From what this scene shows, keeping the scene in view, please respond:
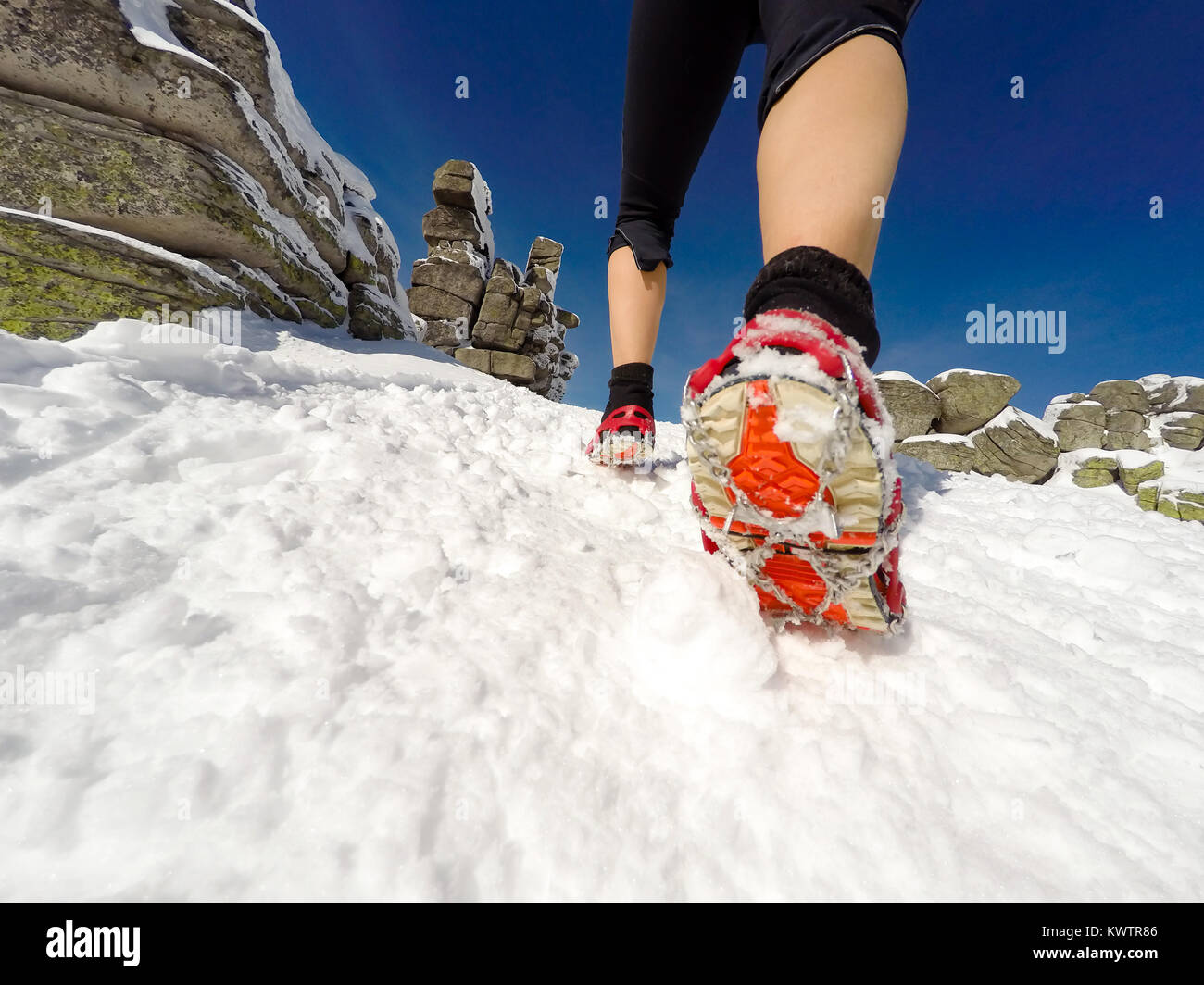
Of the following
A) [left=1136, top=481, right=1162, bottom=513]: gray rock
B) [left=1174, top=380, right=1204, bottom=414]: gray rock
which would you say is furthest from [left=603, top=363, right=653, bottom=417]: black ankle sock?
[left=1174, top=380, right=1204, bottom=414]: gray rock

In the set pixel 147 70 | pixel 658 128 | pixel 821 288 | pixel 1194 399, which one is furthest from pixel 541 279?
pixel 1194 399

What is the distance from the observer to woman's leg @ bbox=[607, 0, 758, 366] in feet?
5.24

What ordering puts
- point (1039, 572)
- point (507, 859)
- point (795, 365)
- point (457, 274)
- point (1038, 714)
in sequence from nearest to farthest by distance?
point (507, 859) → point (795, 365) → point (1038, 714) → point (1039, 572) → point (457, 274)

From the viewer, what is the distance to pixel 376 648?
787mm

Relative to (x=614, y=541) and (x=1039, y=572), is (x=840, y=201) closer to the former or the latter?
(x=614, y=541)

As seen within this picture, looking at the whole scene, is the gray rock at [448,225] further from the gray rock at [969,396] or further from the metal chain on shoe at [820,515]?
the gray rock at [969,396]

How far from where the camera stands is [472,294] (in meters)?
16.8

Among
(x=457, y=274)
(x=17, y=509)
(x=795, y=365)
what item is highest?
(x=457, y=274)

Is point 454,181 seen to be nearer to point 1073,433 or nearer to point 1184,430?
point 1073,433

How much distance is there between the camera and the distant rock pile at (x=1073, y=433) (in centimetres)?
1927

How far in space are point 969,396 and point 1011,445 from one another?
274 centimetres

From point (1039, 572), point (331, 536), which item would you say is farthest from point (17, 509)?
point (1039, 572)

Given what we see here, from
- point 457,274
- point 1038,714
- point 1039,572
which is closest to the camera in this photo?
point 1038,714

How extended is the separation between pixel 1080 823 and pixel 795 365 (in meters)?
0.77
